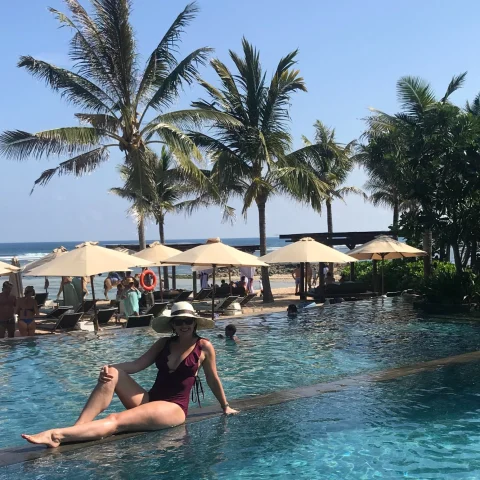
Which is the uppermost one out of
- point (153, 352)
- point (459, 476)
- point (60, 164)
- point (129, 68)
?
point (129, 68)

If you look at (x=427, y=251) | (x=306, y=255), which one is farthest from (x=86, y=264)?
(x=427, y=251)

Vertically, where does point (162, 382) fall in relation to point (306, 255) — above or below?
below

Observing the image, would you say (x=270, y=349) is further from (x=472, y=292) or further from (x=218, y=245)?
(x=472, y=292)

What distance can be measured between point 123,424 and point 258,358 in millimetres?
5223

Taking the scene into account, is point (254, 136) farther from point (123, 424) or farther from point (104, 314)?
point (123, 424)

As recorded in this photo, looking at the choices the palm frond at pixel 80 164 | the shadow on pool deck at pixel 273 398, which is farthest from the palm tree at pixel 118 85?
the shadow on pool deck at pixel 273 398

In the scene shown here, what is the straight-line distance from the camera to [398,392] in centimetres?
744

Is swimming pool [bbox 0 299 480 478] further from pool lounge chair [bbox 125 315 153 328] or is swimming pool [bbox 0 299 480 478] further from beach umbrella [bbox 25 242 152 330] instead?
beach umbrella [bbox 25 242 152 330]

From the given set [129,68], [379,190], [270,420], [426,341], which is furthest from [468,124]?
[379,190]

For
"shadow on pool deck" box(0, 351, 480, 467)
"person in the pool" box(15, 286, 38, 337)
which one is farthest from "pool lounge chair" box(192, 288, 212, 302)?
"shadow on pool deck" box(0, 351, 480, 467)

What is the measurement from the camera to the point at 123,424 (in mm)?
5445

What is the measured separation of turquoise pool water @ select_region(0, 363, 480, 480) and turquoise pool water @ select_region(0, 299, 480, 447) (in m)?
1.48

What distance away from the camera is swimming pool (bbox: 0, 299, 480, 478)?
6922 mm

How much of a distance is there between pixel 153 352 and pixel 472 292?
12.0m
